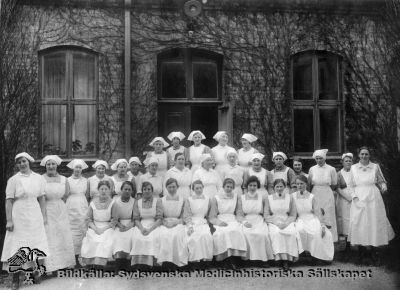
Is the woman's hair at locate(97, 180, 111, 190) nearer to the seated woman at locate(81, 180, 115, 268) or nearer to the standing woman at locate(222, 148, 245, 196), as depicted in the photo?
the seated woman at locate(81, 180, 115, 268)

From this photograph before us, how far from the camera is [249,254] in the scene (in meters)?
7.04

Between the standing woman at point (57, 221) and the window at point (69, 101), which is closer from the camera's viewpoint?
the standing woman at point (57, 221)

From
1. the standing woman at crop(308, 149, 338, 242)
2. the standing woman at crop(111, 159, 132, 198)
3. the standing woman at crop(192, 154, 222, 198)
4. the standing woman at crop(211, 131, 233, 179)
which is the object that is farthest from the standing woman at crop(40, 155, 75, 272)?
the standing woman at crop(308, 149, 338, 242)

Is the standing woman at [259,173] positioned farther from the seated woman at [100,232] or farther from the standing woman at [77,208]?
the standing woman at [77,208]

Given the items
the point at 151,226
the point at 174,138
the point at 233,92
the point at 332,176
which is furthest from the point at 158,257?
the point at 233,92

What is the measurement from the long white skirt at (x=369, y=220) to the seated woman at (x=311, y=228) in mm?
839

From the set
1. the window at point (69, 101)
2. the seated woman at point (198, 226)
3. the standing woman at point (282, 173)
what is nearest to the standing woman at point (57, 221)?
the seated woman at point (198, 226)

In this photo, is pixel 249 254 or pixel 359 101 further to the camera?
pixel 359 101

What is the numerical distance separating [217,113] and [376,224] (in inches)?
148

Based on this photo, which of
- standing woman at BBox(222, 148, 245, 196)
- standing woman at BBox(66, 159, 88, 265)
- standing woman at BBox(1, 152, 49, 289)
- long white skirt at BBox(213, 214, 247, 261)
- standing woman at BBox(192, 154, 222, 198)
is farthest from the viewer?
standing woman at BBox(222, 148, 245, 196)

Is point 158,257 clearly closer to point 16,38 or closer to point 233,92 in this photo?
point 233,92

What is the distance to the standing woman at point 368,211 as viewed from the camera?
305 inches

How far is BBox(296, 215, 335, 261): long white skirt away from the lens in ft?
23.5

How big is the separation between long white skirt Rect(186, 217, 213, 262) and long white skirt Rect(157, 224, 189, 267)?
8 cm
